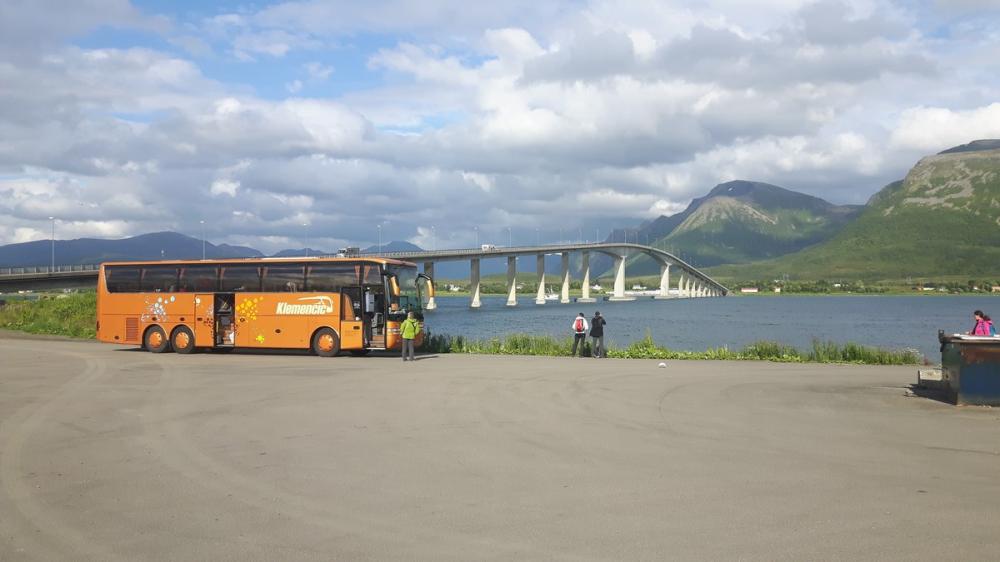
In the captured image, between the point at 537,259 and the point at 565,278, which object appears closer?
the point at 537,259

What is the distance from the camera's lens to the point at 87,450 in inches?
473

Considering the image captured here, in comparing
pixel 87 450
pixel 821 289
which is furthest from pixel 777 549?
pixel 821 289

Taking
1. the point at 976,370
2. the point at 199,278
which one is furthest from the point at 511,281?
the point at 976,370

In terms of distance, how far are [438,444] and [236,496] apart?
3.94 meters

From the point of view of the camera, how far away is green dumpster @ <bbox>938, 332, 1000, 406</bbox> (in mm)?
16359

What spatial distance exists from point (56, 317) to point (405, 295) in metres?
29.3

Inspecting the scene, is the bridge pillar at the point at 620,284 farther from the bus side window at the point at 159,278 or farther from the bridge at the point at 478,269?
the bus side window at the point at 159,278

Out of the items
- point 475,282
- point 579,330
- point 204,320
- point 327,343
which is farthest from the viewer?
point 475,282

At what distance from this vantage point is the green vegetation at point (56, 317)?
44.8m

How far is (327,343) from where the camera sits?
99.4 feet

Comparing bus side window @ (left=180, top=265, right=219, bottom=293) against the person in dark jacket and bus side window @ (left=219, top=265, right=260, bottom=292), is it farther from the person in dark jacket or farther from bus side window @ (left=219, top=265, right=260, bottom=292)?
the person in dark jacket

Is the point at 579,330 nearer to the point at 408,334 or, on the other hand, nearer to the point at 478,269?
the point at 408,334

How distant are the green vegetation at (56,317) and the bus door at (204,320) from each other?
46.5 feet

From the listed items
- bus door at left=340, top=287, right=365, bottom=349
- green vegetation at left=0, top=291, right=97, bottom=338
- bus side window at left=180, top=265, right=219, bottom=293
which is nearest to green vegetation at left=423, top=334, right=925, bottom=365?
bus door at left=340, top=287, right=365, bottom=349
